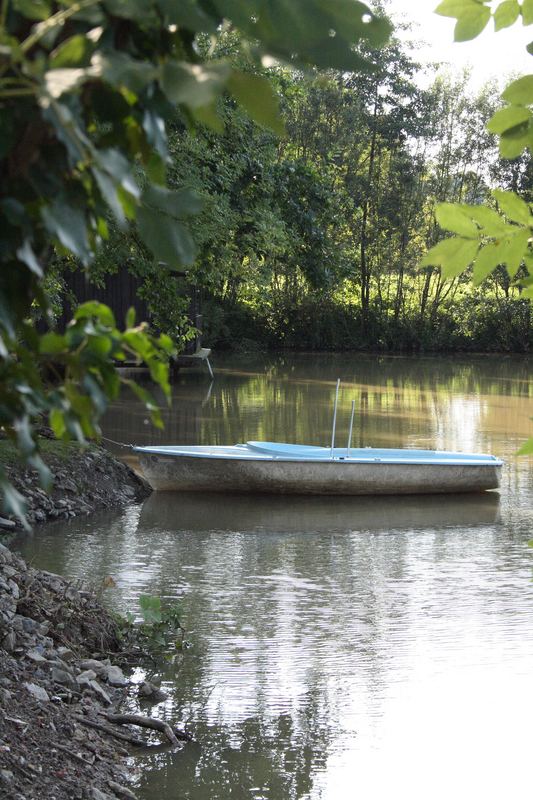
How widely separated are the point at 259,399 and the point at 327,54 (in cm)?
1955

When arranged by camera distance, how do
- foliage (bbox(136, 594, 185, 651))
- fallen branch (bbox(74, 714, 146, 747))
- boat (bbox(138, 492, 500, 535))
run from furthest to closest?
boat (bbox(138, 492, 500, 535)), foliage (bbox(136, 594, 185, 651)), fallen branch (bbox(74, 714, 146, 747))

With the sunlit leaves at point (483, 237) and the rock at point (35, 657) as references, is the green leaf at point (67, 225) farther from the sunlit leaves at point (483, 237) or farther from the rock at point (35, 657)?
the rock at point (35, 657)

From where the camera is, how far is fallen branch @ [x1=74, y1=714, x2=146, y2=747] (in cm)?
→ 449

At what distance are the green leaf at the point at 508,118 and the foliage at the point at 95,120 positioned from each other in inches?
12.5

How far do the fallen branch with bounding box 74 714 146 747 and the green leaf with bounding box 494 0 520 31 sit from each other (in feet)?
12.6

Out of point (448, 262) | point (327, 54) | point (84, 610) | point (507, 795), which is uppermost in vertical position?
point (327, 54)

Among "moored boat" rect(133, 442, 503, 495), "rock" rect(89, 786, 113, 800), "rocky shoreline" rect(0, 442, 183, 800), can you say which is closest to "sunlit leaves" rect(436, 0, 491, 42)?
"rocky shoreline" rect(0, 442, 183, 800)

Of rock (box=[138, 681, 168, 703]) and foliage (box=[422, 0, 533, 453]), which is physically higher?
foliage (box=[422, 0, 533, 453])

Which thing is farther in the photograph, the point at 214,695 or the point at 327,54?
the point at 214,695

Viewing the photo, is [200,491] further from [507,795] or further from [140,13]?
[140,13]

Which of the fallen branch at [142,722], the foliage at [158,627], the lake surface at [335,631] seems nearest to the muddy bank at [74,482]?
the lake surface at [335,631]

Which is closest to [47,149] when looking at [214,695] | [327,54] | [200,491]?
[327,54]

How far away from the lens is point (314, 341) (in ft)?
117

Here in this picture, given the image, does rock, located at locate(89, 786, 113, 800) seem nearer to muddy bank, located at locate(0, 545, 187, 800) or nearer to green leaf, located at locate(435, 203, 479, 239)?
muddy bank, located at locate(0, 545, 187, 800)
